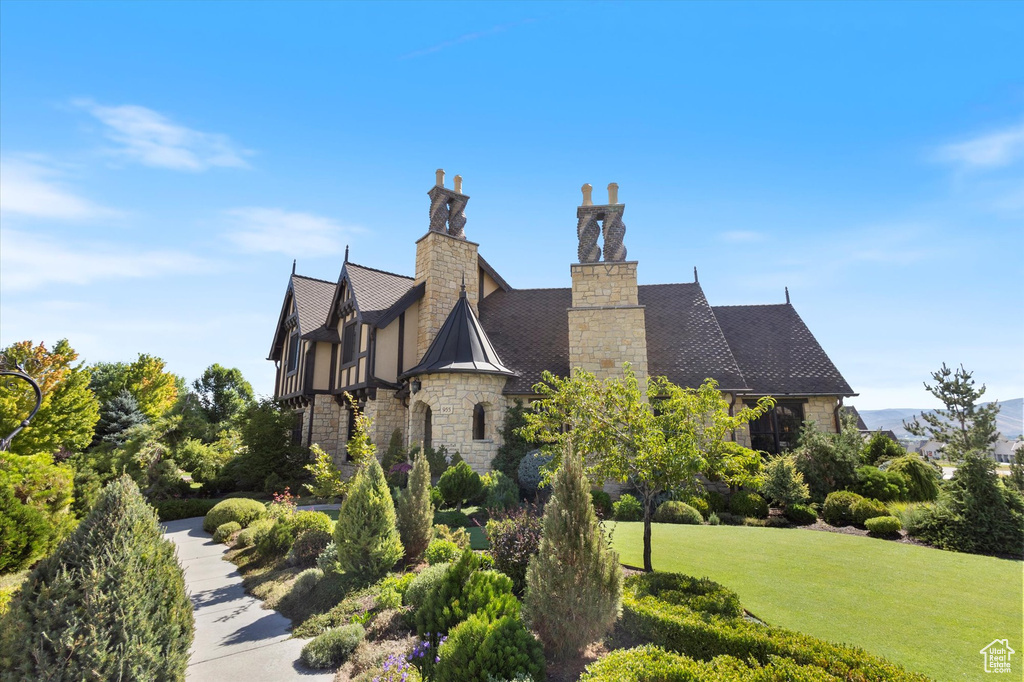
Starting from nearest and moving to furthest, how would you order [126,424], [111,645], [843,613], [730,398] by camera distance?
[111,645] → [843,613] → [730,398] → [126,424]

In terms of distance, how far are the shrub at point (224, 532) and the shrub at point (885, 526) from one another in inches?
630

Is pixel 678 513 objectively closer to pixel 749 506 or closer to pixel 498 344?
pixel 749 506

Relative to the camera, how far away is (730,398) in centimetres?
1772

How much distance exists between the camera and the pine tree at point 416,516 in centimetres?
978

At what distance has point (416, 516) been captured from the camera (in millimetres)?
9844

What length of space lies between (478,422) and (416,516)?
29.1 feet

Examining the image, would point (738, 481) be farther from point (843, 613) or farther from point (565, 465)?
point (565, 465)

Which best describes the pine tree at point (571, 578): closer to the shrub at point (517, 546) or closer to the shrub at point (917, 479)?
the shrub at point (517, 546)

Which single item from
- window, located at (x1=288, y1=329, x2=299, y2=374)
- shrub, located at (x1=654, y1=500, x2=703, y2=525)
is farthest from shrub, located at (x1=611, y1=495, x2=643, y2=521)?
window, located at (x1=288, y1=329, x2=299, y2=374)

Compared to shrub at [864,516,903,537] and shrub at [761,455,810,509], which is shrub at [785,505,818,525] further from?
shrub at [864,516,903,537]

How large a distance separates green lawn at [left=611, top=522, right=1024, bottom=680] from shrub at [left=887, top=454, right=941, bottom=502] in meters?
4.84

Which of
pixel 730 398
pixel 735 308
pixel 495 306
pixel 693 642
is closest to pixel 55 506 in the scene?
pixel 693 642

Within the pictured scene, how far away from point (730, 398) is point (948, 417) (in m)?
13.4

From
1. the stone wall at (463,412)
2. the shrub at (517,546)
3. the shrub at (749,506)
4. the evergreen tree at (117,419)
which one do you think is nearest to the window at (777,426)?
the shrub at (749,506)
